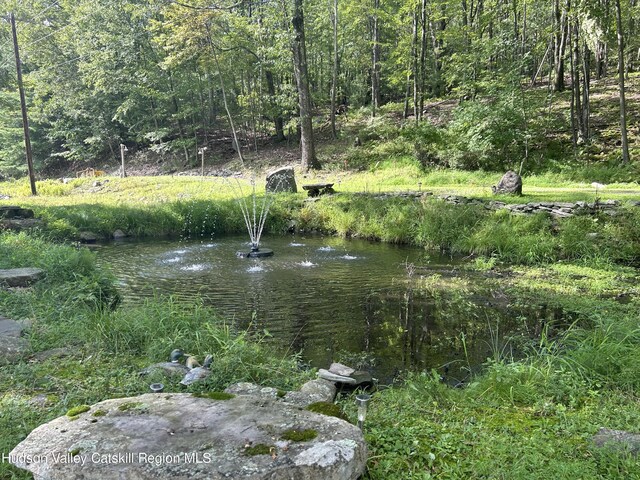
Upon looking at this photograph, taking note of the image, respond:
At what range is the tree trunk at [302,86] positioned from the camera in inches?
636

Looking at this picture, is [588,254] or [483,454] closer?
[483,454]

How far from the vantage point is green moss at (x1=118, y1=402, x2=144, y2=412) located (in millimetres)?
2287

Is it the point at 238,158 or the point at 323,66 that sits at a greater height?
the point at 323,66

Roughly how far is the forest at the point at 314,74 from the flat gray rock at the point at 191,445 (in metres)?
12.8

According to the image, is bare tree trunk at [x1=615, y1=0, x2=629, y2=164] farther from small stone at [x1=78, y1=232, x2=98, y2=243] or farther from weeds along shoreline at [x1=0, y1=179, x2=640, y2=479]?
small stone at [x1=78, y1=232, x2=98, y2=243]

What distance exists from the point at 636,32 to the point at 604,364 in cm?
2267

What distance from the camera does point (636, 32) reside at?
1988 centimetres

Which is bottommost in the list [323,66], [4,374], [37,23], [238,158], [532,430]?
[532,430]

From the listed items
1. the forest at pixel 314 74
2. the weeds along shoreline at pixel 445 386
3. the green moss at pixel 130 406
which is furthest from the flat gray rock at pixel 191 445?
the forest at pixel 314 74

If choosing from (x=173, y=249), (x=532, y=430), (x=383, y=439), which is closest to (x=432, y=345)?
(x=532, y=430)

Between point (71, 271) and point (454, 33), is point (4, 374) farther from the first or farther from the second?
point (454, 33)

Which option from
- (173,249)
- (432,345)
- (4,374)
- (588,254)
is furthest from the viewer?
(173,249)

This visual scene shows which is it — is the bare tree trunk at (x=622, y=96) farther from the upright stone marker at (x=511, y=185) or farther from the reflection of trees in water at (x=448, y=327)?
the reflection of trees in water at (x=448, y=327)

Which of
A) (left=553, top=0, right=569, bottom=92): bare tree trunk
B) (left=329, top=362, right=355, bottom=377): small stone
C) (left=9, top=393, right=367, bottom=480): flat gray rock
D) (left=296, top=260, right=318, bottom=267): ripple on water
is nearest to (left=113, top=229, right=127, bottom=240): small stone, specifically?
(left=296, top=260, right=318, bottom=267): ripple on water
